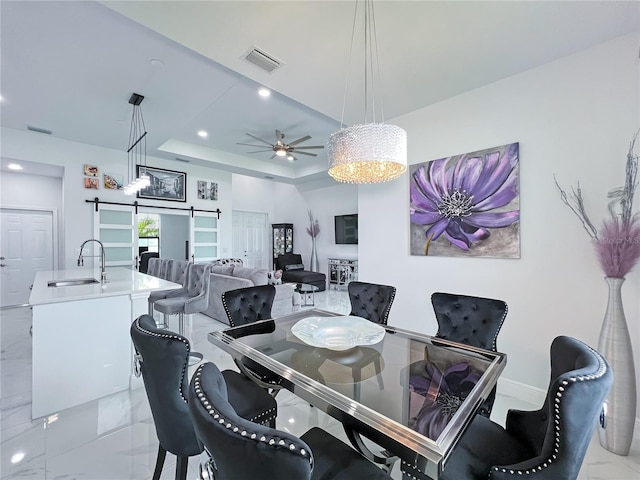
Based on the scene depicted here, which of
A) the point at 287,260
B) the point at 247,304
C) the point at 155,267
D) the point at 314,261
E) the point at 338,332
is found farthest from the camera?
the point at 314,261

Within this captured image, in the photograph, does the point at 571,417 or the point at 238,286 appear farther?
the point at 238,286

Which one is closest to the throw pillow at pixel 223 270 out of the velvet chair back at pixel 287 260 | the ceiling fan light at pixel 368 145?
the ceiling fan light at pixel 368 145

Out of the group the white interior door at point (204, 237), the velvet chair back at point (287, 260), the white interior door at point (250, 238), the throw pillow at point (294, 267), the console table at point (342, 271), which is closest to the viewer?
the white interior door at point (204, 237)

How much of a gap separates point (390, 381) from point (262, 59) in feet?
8.18

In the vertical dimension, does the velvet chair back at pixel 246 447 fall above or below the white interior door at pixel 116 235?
below

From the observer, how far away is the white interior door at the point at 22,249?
5.50 metres

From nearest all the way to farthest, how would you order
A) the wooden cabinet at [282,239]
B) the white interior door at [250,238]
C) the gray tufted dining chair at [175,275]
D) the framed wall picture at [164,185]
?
the gray tufted dining chair at [175,275], the framed wall picture at [164,185], the white interior door at [250,238], the wooden cabinet at [282,239]

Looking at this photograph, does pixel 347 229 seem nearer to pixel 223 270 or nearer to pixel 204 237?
pixel 204 237

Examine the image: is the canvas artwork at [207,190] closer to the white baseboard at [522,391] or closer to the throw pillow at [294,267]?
the throw pillow at [294,267]

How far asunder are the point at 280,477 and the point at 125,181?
6.85 metres

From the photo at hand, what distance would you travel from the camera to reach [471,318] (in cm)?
199

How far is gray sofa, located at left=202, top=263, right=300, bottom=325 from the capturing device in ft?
14.2

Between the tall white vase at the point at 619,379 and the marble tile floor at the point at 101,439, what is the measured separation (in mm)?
111

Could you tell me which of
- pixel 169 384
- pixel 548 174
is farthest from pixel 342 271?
pixel 169 384
